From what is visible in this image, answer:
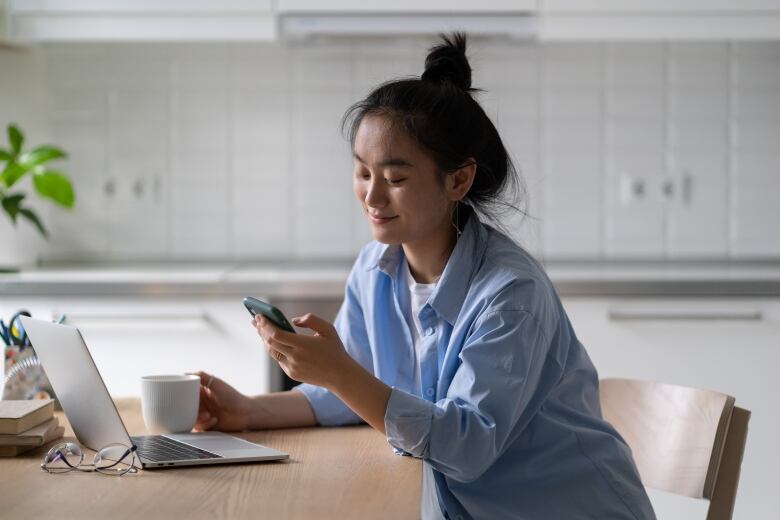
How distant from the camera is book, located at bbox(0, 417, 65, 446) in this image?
4.28 ft

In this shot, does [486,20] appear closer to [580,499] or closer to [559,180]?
[559,180]

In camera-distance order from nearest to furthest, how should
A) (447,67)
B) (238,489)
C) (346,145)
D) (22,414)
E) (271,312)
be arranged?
(238,489) < (271,312) < (22,414) < (447,67) < (346,145)

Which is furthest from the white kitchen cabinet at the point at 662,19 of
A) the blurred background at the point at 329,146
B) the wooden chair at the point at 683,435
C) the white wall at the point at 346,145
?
the wooden chair at the point at 683,435


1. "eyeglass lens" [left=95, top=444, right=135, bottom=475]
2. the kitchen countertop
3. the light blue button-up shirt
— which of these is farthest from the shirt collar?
the kitchen countertop

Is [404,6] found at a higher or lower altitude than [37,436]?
higher

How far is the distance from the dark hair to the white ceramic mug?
1.51 feet

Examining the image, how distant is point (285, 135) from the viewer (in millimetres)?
3404

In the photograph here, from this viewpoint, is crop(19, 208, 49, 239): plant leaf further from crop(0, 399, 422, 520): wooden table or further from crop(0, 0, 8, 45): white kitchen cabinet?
crop(0, 399, 422, 520): wooden table

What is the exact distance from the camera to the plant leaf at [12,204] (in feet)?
9.74

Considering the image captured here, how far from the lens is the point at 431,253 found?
1570mm

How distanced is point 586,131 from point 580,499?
214 centimetres

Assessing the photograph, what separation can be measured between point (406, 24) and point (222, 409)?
5.68 feet

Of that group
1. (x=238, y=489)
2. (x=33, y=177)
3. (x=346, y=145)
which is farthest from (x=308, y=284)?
(x=238, y=489)

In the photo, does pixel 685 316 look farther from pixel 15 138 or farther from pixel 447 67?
pixel 15 138
